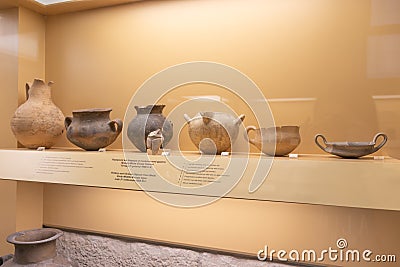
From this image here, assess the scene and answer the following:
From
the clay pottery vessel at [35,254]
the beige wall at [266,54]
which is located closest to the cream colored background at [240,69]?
the beige wall at [266,54]

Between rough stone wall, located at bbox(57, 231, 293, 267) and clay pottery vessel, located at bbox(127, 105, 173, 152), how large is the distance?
1.62 ft

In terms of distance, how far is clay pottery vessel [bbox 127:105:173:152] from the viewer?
4.29ft

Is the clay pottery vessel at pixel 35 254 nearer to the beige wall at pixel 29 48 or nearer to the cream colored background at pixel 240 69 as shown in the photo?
the cream colored background at pixel 240 69

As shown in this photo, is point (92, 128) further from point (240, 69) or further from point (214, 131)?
point (240, 69)

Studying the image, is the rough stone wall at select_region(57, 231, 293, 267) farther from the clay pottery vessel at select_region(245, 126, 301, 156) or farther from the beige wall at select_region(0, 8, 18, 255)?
the clay pottery vessel at select_region(245, 126, 301, 156)

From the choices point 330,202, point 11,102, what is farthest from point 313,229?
point 11,102

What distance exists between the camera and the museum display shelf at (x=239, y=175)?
99cm

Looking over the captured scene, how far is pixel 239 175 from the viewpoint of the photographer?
1.11m

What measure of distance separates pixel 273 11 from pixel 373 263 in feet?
3.22

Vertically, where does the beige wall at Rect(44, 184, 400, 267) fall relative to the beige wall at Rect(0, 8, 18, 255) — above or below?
below

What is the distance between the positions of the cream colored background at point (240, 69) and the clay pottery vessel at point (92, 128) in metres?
0.25

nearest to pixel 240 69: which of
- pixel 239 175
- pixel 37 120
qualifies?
pixel 239 175

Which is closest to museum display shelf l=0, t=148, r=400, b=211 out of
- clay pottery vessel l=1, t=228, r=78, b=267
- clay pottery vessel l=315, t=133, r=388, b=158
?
clay pottery vessel l=315, t=133, r=388, b=158

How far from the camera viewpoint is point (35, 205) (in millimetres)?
1744
